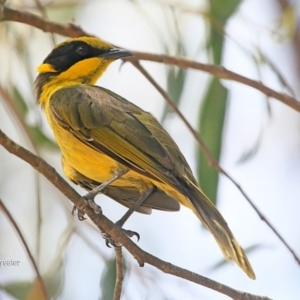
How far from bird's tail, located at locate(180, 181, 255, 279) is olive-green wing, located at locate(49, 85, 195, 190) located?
0.08 m

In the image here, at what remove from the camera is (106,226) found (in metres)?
2.44

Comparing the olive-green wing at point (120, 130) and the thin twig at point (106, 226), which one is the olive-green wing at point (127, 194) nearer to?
the olive-green wing at point (120, 130)

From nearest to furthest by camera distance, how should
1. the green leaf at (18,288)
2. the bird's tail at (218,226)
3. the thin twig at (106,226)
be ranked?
the thin twig at (106,226), the bird's tail at (218,226), the green leaf at (18,288)

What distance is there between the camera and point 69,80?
3.37 m

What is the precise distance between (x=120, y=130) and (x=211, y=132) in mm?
570

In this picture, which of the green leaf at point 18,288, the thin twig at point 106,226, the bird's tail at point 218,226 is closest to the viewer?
the thin twig at point 106,226

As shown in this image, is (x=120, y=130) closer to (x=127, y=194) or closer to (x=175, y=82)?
(x=127, y=194)

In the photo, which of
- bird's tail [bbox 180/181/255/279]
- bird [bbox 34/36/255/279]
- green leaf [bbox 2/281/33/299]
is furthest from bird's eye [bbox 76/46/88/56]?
green leaf [bbox 2/281/33/299]

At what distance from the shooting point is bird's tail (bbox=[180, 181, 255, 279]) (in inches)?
100

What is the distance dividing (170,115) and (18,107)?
0.74 m

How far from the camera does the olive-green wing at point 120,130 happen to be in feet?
8.89

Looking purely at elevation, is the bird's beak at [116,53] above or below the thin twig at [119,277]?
above

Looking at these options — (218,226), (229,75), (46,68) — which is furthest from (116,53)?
(218,226)

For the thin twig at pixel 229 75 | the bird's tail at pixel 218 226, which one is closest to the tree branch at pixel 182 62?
the thin twig at pixel 229 75
